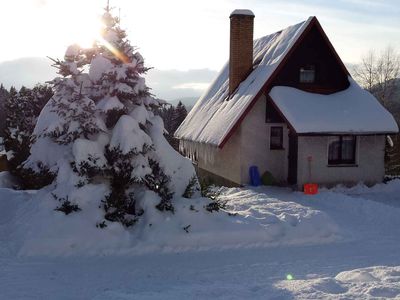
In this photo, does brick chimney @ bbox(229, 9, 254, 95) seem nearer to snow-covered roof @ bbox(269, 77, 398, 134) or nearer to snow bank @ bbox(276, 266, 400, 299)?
snow-covered roof @ bbox(269, 77, 398, 134)

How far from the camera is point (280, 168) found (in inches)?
687

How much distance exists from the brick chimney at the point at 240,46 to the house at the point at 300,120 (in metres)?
0.04

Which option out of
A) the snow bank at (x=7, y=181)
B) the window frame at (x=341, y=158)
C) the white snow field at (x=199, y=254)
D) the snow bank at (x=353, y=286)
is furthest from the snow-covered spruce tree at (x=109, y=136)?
the window frame at (x=341, y=158)

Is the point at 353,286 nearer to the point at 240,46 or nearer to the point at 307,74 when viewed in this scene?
the point at 307,74

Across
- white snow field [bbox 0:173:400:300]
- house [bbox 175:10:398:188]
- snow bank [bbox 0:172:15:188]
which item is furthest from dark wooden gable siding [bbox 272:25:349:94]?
snow bank [bbox 0:172:15:188]

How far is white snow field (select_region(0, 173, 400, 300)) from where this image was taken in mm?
6520

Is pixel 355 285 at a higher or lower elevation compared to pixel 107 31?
lower

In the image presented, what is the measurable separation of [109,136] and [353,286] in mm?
6412

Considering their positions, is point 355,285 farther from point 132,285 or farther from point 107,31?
point 107,31

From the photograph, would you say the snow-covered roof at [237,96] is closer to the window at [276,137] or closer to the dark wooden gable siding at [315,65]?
the dark wooden gable siding at [315,65]

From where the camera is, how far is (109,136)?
1038cm

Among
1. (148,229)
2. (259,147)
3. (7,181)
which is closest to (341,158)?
(259,147)

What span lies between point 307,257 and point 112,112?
5.53 m

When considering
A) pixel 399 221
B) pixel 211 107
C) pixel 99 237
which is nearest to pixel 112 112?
pixel 99 237
